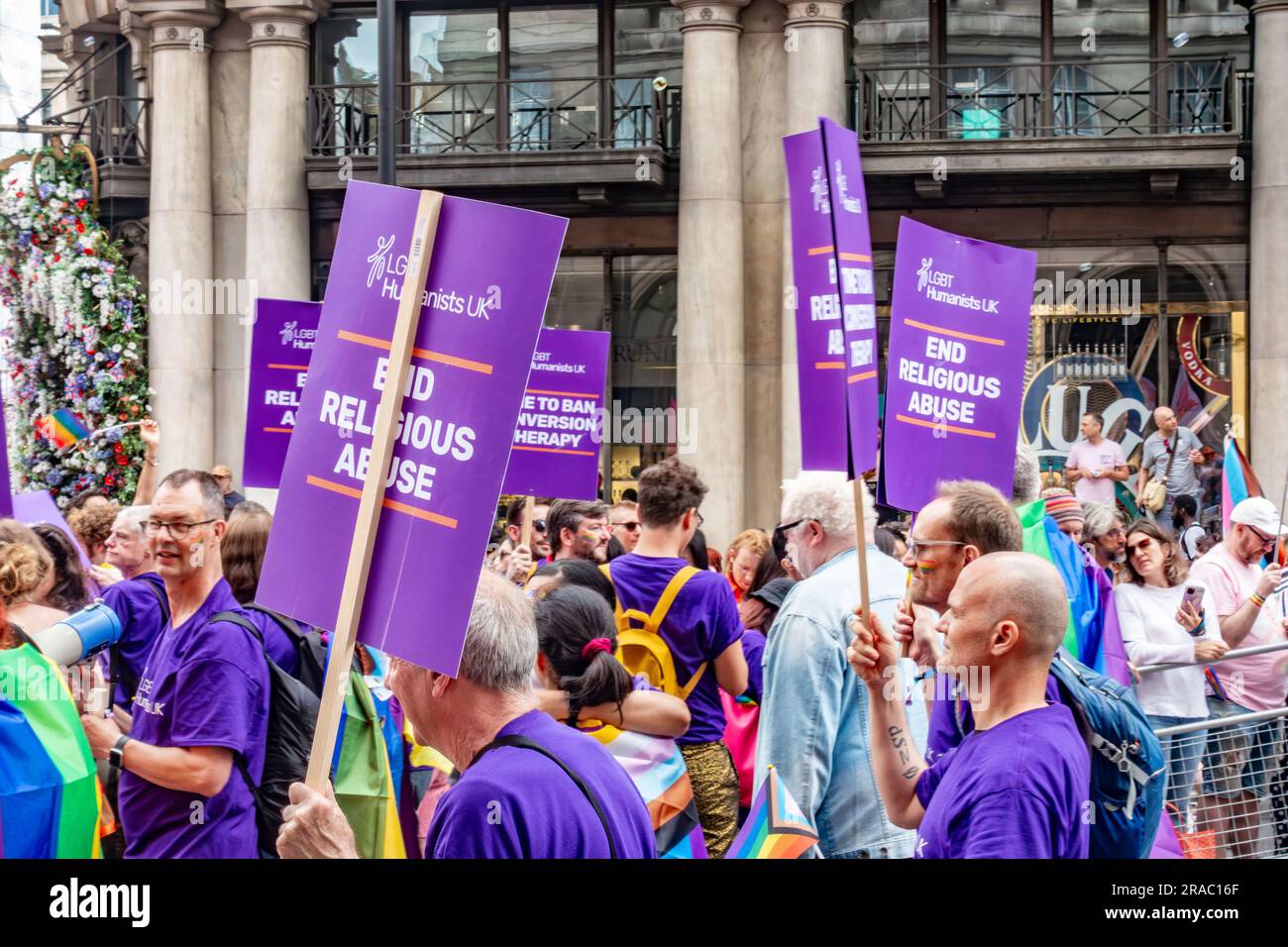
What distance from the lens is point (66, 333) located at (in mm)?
19422

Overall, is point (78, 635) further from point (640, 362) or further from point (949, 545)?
point (640, 362)

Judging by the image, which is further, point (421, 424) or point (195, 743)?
point (195, 743)

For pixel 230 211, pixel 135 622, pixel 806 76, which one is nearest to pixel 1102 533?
pixel 135 622

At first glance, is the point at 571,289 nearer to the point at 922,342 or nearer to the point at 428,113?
the point at 428,113

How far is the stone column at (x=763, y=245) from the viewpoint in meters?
18.6

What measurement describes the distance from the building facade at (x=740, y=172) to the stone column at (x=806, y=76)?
0.03m

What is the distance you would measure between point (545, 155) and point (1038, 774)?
15.9 metres

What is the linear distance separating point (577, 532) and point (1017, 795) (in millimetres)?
5451

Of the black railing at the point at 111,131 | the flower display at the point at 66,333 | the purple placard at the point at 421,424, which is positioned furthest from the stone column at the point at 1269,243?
the purple placard at the point at 421,424

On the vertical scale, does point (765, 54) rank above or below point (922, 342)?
above

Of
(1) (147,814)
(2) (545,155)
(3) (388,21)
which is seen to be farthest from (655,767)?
(2) (545,155)

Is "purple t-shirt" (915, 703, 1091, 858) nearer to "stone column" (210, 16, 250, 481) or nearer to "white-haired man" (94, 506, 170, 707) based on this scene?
"white-haired man" (94, 506, 170, 707)
